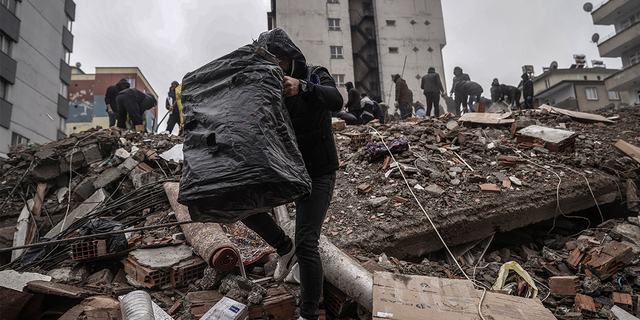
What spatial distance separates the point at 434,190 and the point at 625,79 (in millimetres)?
26238

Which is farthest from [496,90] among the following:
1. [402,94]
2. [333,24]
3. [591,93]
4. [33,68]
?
[591,93]

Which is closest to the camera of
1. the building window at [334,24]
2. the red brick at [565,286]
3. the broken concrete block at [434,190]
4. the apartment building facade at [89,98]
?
the red brick at [565,286]

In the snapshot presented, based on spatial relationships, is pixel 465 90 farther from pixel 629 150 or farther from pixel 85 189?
pixel 85 189

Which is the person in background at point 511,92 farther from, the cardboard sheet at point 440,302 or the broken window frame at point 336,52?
the broken window frame at point 336,52

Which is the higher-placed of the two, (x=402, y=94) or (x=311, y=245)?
(x=402, y=94)

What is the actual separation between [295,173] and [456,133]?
506 cm

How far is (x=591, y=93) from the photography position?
28250 millimetres

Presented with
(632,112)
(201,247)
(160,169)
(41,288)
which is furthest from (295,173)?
(632,112)

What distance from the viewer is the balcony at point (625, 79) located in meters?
20.5

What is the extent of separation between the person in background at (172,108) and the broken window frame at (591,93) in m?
33.9

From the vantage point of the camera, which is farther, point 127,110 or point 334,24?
point 334,24

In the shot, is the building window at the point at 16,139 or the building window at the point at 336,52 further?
the building window at the point at 336,52

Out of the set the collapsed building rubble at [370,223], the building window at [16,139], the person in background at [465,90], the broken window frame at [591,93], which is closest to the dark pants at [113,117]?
the collapsed building rubble at [370,223]

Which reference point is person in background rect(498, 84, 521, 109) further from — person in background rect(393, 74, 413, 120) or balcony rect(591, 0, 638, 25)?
balcony rect(591, 0, 638, 25)
